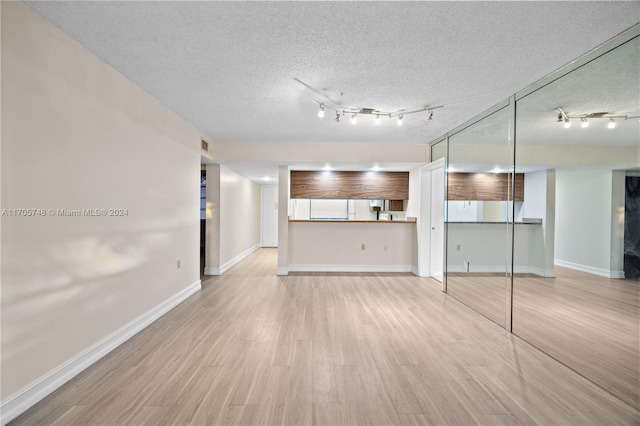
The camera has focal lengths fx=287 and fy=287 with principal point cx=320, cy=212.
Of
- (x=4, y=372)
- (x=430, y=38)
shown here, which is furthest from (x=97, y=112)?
(x=430, y=38)

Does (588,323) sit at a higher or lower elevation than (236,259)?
higher

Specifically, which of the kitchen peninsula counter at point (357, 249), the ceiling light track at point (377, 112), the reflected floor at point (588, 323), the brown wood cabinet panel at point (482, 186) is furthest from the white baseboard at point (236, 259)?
the reflected floor at point (588, 323)

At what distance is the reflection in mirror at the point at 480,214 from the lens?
3.27m

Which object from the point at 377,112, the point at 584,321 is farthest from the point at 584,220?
the point at 377,112

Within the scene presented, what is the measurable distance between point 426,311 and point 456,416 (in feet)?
6.48

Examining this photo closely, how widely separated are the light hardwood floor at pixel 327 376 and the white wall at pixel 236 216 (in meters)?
2.47

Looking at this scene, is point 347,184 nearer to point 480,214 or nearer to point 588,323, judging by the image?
point 480,214

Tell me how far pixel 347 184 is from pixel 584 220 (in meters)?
4.65

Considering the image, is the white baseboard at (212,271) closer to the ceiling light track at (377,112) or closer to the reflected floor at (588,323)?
the ceiling light track at (377,112)

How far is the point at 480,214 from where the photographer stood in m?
3.81

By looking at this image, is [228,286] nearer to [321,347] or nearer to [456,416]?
[321,347]

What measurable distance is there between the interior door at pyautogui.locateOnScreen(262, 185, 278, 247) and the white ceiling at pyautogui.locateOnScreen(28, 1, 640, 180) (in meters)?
6.26

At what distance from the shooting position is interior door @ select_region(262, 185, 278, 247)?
9703 millimetres

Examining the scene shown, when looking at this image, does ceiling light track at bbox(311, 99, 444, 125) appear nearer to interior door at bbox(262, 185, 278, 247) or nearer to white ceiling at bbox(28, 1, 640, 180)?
white ceiling at bbox(28, 1, 640, 180)
